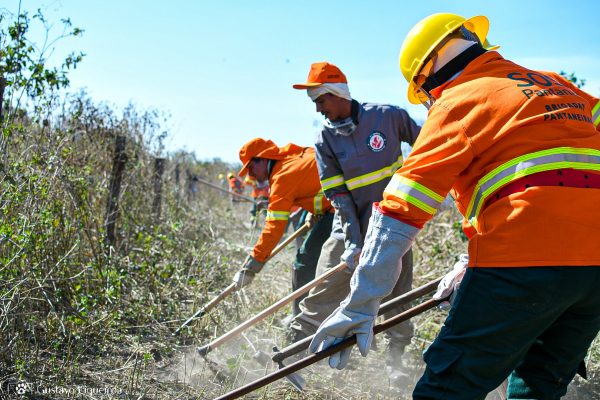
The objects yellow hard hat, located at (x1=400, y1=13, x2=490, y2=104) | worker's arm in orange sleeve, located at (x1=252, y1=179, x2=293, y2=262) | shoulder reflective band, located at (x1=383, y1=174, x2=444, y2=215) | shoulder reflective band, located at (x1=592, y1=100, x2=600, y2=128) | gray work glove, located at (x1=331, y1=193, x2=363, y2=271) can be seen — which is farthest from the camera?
worker's arm in orange sleeve, located at (x1=252, y1=179, x2=293, y2=262)

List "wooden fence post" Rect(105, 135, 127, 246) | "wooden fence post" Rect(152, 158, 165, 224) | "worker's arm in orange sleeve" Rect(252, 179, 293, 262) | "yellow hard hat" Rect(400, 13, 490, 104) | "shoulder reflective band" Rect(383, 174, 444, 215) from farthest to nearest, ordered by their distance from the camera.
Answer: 1. "wooden fence post" Rect(152, 158, 165, 224)
2. "wooden fence post" Rect(105, 135, 127, 246)
3. "worker's arm in orange sleeve" Rect(252, 179, 293, 262)
4. "yellow hard hat" Rect(400, 13, 490, 104)
5. "shoulder reflective band" Rect(383, 174, 444, 215)

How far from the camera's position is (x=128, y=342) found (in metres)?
4.51

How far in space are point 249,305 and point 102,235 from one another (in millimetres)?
1557

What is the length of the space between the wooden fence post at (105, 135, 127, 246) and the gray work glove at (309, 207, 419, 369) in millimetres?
3744

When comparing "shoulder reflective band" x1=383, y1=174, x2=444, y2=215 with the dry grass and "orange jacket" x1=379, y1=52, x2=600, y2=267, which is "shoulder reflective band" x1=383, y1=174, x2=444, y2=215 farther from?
the dry grass

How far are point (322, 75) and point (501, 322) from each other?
2.67 meters

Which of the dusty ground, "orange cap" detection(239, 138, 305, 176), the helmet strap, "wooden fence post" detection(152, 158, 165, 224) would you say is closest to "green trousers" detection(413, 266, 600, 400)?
the helmet strap

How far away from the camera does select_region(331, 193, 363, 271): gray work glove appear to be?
4.15 meters

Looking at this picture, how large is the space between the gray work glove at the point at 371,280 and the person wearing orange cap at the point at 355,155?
5.72 feet

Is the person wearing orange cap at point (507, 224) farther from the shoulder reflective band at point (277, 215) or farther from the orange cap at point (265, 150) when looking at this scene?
the orange cap at point (265, 150)

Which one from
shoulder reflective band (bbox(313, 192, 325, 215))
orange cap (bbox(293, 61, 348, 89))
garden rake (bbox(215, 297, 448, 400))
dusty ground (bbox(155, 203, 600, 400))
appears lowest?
dusty ground (bbox(155, 203, 600, 400))

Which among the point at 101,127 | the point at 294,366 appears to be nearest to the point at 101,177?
the point at 101,127

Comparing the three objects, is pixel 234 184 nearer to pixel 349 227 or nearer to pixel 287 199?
pixel 287 199

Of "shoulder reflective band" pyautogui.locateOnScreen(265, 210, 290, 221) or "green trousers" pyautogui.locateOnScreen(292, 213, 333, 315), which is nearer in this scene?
"shoulder reflective band" pyautogui.locateOnScreen(265, 210, 290, 221)
